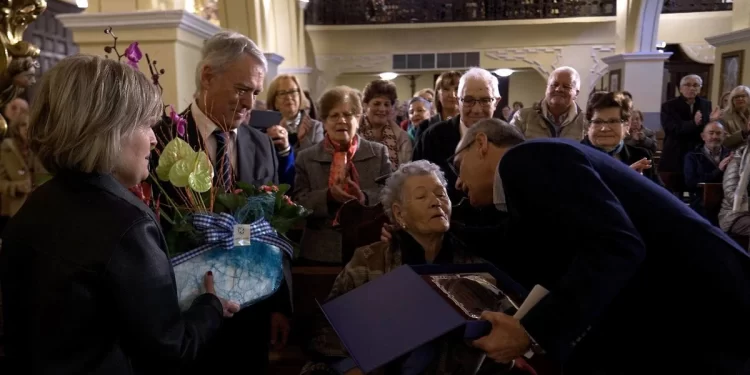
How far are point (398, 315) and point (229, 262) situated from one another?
18.6 inches

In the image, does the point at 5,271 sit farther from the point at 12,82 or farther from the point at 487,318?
the point at 12,82

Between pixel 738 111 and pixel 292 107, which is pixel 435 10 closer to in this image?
pixel 738 111

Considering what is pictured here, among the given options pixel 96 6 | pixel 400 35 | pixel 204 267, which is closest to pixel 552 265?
pixel 204 267

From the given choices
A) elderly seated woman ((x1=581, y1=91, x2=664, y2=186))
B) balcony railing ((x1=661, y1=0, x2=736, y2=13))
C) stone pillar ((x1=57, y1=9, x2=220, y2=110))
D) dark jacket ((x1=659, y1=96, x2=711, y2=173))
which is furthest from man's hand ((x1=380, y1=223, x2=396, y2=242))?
balcony railing ((x1=661, y1=0, x2=736, y2=13))

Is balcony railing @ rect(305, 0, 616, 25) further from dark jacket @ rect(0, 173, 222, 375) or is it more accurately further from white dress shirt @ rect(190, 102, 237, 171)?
dark jacket @ rect(0, 173, 222, 375)

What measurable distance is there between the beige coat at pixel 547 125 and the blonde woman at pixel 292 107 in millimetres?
1382

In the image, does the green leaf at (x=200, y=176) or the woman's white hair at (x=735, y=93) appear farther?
the woman's white hair at (x=735, y=93)

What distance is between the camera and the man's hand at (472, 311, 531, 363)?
1.48 meters

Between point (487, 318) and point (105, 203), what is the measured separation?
951mm

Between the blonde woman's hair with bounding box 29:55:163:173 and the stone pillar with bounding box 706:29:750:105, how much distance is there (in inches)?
322

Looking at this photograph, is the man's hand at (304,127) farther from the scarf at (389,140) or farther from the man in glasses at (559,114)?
the man in glasses at (559,114)

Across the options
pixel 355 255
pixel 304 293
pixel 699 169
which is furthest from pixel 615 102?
pixel 699 169

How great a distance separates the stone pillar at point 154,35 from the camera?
138 inches


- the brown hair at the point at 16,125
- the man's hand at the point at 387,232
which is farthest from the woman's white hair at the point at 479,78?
the brown hair at the point at 16,125
